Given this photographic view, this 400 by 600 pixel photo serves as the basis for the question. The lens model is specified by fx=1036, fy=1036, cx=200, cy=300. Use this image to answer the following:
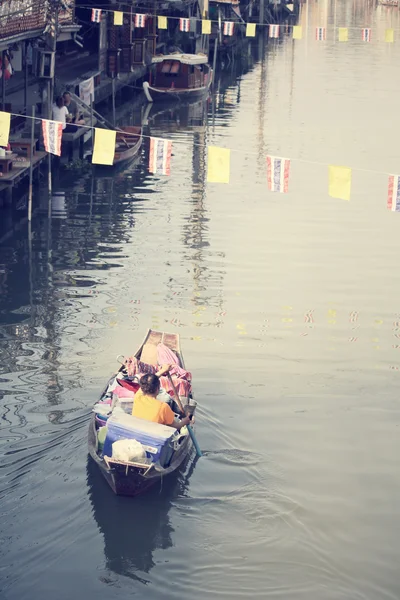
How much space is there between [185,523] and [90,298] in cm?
900

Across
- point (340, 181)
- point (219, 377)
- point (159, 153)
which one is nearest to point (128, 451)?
point (219, 377)

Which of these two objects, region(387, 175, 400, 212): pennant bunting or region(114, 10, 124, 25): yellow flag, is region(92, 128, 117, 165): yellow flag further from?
region(114, 10, 124, 25): yellow flag

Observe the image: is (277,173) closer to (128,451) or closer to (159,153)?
(159,153)

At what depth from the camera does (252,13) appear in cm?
8650

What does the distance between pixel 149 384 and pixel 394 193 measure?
332 inches

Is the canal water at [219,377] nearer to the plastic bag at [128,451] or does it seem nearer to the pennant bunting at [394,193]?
the plastic bag at [128,451]

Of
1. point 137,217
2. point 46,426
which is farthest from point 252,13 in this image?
point 46,426

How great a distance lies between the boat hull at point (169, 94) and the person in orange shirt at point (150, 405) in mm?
35849

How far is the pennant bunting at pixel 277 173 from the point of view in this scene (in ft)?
68.9

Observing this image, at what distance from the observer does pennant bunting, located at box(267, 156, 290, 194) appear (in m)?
21.0

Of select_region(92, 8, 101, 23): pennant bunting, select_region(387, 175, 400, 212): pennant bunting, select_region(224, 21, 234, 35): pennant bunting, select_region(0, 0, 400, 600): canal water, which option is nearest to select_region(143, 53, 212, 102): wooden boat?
select_region(224, 21, 234, 35): pennant bunting

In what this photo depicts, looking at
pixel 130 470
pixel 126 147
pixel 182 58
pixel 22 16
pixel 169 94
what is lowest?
pixel 130 470

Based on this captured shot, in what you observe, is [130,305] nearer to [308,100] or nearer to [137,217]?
[137,217]

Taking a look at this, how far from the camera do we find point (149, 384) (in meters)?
13.1
